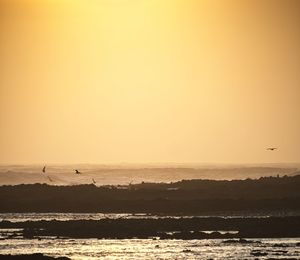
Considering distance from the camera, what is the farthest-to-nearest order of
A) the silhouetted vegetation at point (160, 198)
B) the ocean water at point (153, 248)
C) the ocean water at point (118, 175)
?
the ocean water at point (118, 175) < the silhouetted vegetation at point (160, 198) < the ocean water at point (153, 248)

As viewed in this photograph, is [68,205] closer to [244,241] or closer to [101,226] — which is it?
[101,226]

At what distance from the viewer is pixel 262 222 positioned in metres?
68.5

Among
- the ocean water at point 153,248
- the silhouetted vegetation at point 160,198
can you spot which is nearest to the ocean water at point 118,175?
the silhouetted vegetation at point 160,198

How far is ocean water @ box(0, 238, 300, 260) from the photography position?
1999 inches

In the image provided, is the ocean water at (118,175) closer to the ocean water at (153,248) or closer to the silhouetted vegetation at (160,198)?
the silhouetted vegetation at (160,198)

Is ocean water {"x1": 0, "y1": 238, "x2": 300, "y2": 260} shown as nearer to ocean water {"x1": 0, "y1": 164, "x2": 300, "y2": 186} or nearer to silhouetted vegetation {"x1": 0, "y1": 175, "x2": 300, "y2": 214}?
silhouetted vegetation {"x1": 0, "y1": 175, "x2": 300, "y2": 214}

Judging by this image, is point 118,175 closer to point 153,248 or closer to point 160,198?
point 160,198

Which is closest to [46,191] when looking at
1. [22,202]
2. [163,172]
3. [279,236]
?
[22,202]

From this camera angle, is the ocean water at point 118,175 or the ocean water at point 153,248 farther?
the ocean water at point 118,175

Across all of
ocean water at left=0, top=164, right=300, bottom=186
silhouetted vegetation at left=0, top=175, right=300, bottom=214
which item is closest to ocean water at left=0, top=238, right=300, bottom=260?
silhouetted vegetation at left=0, top=175, right=300, bottom=214

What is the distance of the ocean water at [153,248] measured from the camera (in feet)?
167

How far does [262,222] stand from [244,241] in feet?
36.6

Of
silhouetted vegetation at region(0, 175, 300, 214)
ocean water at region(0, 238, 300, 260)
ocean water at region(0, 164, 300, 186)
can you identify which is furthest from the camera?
ocean water at region(0, 164, 300, 186)

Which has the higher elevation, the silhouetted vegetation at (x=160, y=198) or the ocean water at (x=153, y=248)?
the silhouetted vegetation at (x=160, y=198)
